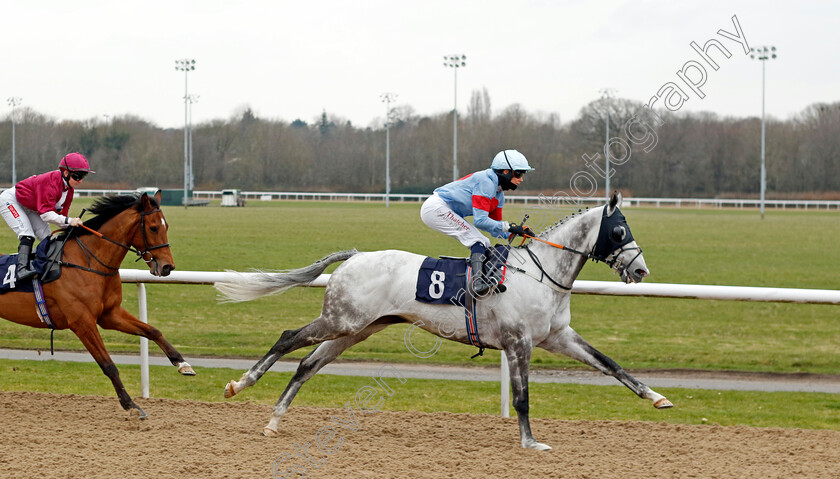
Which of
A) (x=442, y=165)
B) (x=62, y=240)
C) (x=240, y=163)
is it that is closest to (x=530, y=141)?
(x=442, y=165)

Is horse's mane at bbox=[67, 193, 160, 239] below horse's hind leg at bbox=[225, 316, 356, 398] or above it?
above

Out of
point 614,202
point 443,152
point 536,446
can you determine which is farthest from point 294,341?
point 443,152

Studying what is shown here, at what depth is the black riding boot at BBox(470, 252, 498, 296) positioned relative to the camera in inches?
190

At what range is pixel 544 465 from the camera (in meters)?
4.43

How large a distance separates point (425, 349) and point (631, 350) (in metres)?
2.17

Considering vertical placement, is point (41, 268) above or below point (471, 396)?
above

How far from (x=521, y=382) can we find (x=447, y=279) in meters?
0.68

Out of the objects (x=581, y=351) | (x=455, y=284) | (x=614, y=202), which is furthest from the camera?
(x=581, y=351)

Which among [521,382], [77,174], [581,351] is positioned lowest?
[521,382]

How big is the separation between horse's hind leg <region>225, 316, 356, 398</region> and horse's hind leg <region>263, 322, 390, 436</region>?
0.12 meters

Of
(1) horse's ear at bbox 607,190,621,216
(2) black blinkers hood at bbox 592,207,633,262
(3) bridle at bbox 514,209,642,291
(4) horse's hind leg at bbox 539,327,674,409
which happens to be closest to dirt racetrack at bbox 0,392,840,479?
(4) horse's hind leg at bbox 539,327,674,409

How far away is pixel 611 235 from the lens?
188 inches

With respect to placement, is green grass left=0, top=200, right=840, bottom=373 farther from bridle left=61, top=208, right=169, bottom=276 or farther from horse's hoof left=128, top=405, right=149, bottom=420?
horse's hoof left=128, top=405, right=149, bottom=420

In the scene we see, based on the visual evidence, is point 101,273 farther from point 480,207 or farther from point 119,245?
point 480,207
